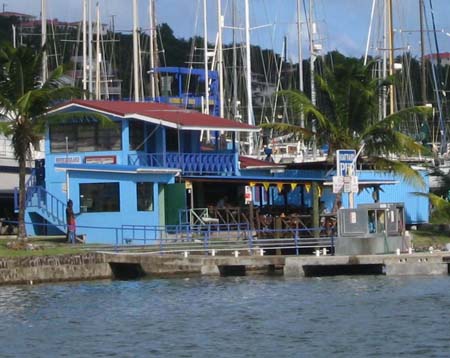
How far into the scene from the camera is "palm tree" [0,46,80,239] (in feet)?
144

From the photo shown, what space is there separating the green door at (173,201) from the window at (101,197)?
2.18 meters

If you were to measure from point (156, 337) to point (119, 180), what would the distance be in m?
19.0

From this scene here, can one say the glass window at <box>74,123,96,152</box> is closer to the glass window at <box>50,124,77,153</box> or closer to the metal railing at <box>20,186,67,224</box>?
the glass window at <box>50,124,77,153</box>

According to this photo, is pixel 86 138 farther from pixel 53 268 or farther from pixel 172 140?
pixel 53 268

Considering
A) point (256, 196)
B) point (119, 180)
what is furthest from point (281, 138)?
point (119, 180)

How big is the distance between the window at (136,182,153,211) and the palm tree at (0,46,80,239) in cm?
562

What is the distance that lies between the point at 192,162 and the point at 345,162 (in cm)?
854

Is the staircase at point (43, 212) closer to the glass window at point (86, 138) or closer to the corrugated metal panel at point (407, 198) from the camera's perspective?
the glass window at point (86, 138)

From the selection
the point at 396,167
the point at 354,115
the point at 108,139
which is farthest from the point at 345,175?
the point at 108,139

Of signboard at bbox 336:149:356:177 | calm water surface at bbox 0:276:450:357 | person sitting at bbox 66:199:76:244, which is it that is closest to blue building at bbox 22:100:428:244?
person sitting at bbox 66:199:76:244

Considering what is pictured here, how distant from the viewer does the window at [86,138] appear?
167 ft

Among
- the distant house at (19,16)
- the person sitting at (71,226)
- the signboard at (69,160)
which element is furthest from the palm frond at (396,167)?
the distant house at (19,16)

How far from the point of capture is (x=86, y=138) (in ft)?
168

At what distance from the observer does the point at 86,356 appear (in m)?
27.8
